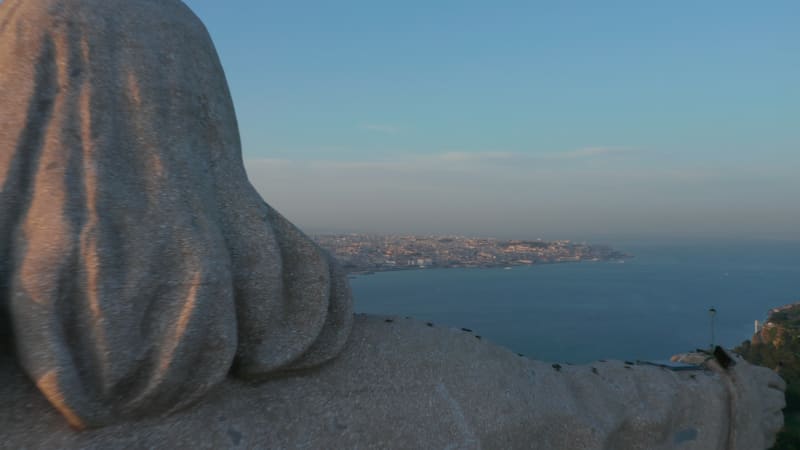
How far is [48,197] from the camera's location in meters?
1.68

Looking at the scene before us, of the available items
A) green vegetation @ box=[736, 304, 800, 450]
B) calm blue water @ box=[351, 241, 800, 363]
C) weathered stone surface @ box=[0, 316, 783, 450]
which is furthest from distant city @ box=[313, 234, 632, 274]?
weathered stone surface @ box=[0, 316, 783, 450]

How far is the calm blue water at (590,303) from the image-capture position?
80.3 ft

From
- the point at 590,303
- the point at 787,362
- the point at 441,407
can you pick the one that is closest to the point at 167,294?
the point at 441,407

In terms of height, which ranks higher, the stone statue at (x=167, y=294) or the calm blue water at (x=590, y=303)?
the stone statue at (x=167, y=294)

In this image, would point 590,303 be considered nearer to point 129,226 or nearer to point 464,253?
point 464,253

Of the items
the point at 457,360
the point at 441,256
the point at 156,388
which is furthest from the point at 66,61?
the point at 441,256

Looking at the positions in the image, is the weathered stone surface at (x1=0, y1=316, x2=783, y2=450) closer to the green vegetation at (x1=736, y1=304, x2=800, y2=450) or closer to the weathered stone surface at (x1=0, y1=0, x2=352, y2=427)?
the weathered stone surface at (x1=0, y1=0, x2=352, y2=427)

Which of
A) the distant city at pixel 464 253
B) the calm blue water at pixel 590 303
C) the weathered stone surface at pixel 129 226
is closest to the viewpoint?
the weathered stone surface at pixel 129 226

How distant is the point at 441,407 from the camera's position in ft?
7.58

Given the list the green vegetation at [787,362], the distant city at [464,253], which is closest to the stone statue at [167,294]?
the green vegetation at [787,362]

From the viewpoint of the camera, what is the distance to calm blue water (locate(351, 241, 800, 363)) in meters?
24.5

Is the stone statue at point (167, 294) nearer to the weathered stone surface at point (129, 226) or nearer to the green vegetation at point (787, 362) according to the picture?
the weathered stone surface at point (129, 226)

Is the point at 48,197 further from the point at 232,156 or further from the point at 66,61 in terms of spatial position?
the point at 232,156

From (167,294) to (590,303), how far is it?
37.1 metres
